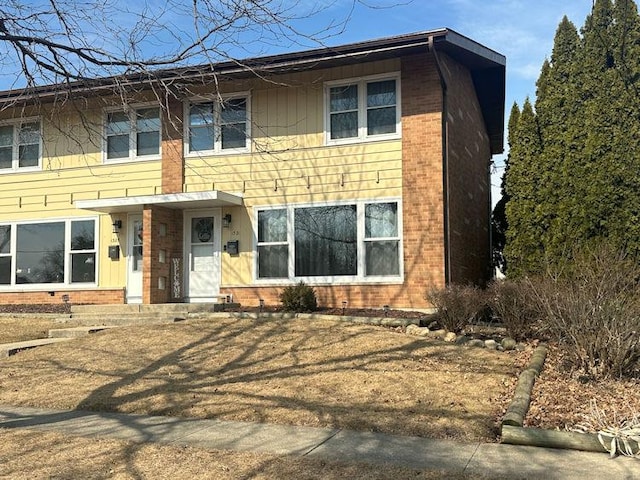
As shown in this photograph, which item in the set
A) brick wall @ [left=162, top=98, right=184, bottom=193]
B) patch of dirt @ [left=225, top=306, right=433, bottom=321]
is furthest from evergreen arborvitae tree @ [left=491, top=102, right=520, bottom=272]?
brick wall @ [left=162, top=98, right=184, bottom=193]

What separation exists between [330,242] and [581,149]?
5766 mm

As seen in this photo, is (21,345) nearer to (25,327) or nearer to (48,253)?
(25,327)

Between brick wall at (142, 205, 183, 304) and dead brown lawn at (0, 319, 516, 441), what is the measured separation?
2855mm

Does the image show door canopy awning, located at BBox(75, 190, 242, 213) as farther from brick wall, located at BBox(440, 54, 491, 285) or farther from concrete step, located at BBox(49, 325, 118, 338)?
brick wall, located at BBox(440, 54, 491, 285)

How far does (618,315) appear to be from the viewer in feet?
24.4

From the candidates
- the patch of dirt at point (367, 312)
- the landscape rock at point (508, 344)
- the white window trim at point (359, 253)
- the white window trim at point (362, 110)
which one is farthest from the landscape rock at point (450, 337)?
the white window trim at point (362, 110)

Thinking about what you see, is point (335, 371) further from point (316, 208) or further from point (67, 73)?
point (316, 208)

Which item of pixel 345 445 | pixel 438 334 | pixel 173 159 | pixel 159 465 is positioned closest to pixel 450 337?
pixel 438 334

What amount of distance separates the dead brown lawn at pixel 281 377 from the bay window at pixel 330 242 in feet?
8.06

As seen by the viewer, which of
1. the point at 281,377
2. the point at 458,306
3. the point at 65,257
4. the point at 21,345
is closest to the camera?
the point at 281,377

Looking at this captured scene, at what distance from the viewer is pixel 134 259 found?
50.9 ft

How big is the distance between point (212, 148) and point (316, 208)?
3.14 metres

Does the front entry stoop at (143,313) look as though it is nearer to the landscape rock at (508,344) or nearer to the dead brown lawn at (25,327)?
the dead brown lawn at (25,327)

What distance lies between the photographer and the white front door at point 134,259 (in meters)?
15.3
